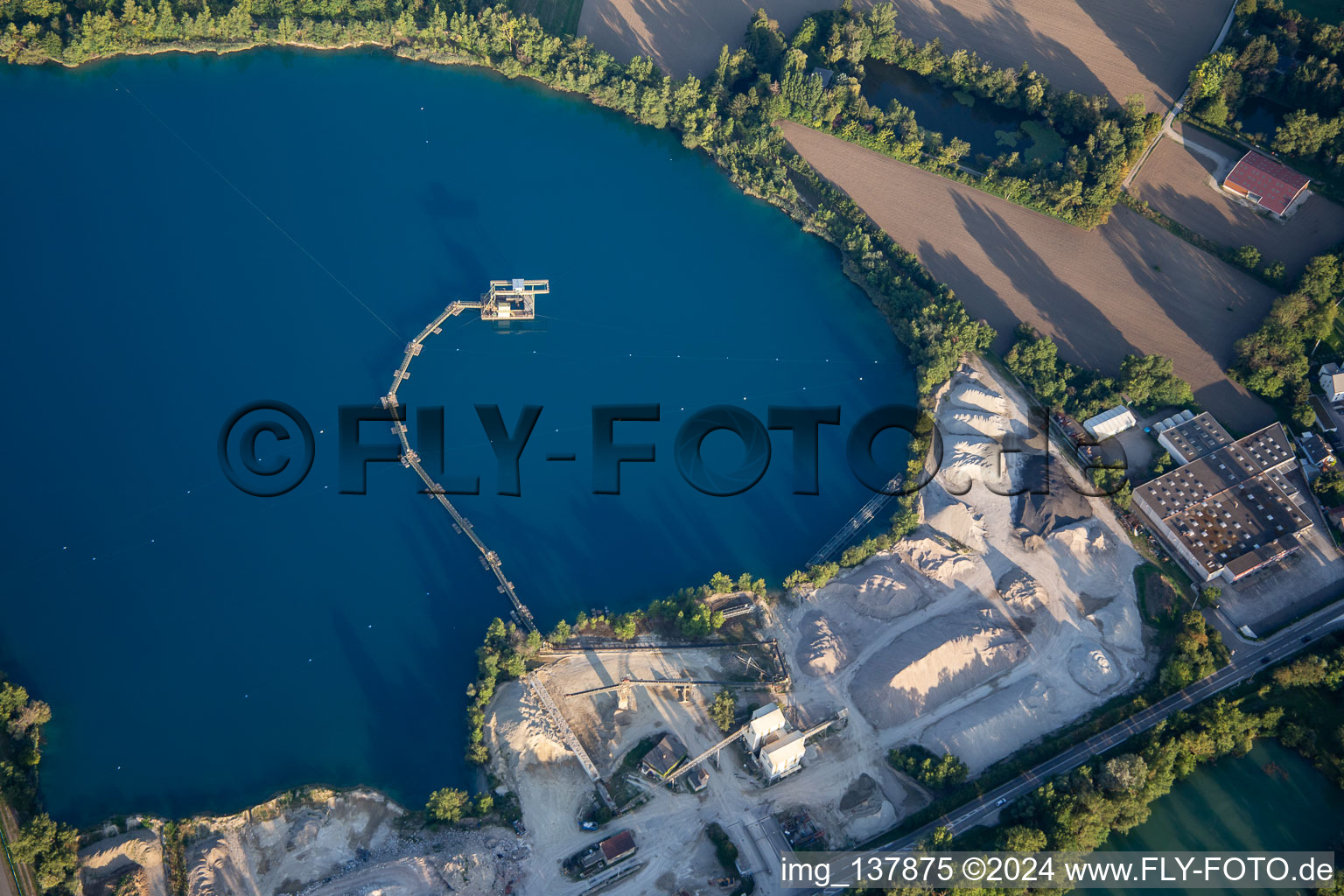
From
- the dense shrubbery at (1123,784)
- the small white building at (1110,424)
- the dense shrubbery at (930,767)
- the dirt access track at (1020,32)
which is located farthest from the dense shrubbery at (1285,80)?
the dense shrubbery at (930,767)

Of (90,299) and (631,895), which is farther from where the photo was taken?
(90,299)

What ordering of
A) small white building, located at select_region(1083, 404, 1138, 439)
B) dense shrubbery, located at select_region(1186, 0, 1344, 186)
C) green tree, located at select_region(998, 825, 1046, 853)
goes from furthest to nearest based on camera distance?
1. dense shrubbery, located at select_region(1186, 0, 1344, 186)
2. small white building, located at select_region(1083, 404, 1138, 439)
3. green tree, located at select_region(998, 825, 1046, 853)

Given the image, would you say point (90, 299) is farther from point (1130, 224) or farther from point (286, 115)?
point (1130, 224)

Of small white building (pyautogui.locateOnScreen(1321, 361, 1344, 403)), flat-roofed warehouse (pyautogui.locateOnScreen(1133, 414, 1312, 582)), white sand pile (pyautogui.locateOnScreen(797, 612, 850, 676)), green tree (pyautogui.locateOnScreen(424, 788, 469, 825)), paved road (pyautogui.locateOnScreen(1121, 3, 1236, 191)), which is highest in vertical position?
paved road (pyautogui.locateOnScreen(1121, 3, 1236, 191))

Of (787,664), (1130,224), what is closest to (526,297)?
(787,664)

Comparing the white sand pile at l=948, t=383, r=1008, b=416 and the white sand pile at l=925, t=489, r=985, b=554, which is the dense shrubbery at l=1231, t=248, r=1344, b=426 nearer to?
the white sand pile at l=948, t=383, r=1008, b=416

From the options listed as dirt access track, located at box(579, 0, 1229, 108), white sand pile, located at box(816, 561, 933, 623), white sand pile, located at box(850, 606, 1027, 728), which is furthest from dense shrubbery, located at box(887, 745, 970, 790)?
dirt access track, located at box(579, 0, 1229, 108)

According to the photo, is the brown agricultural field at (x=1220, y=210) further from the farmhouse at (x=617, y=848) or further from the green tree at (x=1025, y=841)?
the farmhouse at (x=617, y=848)
